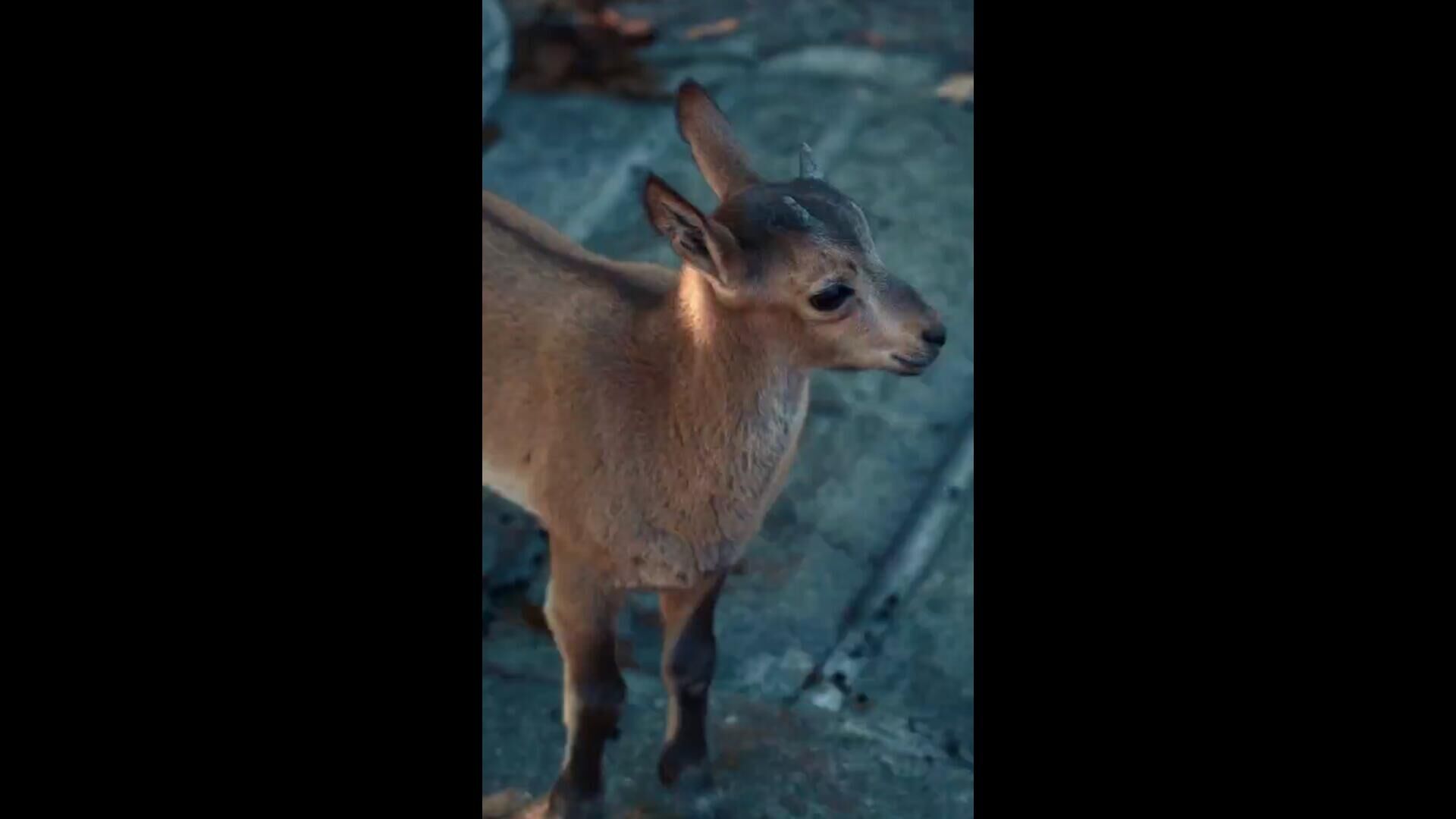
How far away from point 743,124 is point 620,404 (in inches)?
134

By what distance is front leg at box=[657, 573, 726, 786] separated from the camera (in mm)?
3953

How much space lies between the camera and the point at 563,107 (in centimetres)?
709

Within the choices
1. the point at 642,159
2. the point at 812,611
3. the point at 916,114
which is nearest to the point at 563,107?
the point at 642,159

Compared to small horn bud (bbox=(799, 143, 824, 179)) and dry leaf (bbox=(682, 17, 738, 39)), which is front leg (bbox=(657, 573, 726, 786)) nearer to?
small horn bud (bbox=(799, 143, 824, 179))

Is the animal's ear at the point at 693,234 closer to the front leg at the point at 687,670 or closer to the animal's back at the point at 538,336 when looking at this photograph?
the animal's back at the point at 538,336

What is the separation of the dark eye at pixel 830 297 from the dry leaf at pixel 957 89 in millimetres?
3818

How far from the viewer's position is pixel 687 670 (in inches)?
161

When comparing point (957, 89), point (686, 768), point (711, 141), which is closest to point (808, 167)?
point (711, 141)

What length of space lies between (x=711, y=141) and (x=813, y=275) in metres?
0.47

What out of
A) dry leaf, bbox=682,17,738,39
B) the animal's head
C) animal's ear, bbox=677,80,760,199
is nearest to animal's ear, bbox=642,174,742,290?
the animal's head

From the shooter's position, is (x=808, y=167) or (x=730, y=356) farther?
(x=808, y=167)

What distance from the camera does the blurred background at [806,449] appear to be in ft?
→ 14.4

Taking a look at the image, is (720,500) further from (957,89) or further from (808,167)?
(957,89)

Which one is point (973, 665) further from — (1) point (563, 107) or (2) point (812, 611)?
(1) point (563, 107)
